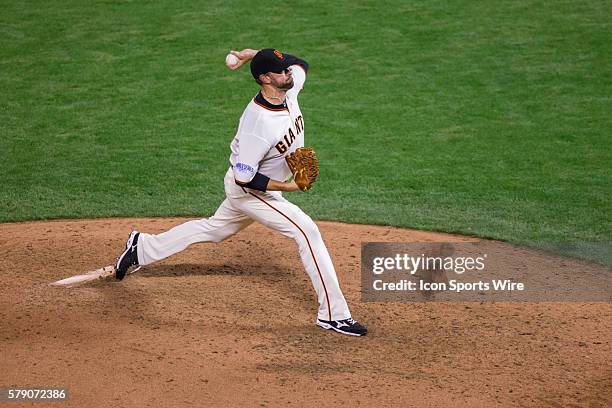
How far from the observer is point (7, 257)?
7.33 m

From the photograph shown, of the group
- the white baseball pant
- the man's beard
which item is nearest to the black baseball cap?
the man's beard

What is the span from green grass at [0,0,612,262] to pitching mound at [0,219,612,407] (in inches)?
49.1

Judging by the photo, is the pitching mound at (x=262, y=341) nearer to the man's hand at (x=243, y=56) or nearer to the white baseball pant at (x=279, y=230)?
the white baseball pant at (x=279, y=230)

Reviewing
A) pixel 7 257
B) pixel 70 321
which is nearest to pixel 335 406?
pixel 70 321

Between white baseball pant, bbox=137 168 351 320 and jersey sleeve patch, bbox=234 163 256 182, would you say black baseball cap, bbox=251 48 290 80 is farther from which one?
white baseball pant, bbox=137 168 351 320

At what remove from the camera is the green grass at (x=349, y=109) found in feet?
28.6

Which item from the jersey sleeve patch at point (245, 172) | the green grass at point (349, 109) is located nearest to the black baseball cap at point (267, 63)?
the jersey sleeve patch at point (245, 172)

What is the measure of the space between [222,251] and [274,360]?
6.38 ft

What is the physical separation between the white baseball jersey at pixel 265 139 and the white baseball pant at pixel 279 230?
191mm

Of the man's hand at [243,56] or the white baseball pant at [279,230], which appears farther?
the man's hand at [243,56]

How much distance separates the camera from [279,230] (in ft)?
20.5

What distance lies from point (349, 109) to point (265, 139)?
191 inches

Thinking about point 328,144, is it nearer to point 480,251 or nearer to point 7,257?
point 480,251

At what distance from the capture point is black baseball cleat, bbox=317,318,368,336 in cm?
612
